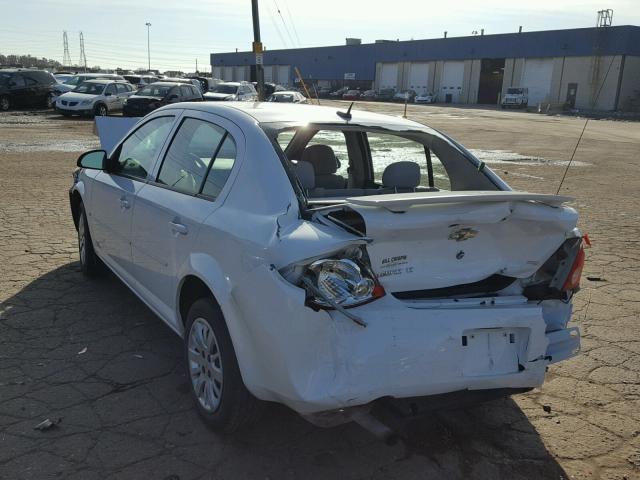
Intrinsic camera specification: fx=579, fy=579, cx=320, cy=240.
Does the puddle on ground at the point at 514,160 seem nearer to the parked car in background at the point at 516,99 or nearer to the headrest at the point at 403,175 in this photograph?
the headrest at the point at 403,175

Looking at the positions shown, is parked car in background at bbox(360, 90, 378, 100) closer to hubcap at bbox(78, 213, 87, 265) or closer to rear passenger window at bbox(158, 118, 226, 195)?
hubcap at bbox(78, 213, 87, 265)

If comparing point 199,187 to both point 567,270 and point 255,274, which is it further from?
point 567,270

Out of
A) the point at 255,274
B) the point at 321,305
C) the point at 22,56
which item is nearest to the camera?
the point at 321,305

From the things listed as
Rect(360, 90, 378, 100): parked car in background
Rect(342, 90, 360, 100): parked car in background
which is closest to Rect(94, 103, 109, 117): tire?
Rect(342, 90, 360, 100): parked car in background

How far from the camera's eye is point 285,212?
2693mm

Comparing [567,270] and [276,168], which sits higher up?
[276,168]

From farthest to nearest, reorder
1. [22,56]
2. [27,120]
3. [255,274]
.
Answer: [22,56], [27,120], [255,274]

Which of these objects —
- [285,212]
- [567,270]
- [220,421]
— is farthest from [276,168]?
[567,270]

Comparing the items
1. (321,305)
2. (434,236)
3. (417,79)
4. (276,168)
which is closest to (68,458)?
(321,305)

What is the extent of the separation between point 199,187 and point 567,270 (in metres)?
2.06

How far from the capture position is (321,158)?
4.12 m

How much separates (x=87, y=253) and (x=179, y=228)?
2373 mm

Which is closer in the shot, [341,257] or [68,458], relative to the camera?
[341,257]

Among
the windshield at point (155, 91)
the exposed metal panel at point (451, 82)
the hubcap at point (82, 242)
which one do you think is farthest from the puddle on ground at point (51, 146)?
the exposed metal panel at point (451, 82)
